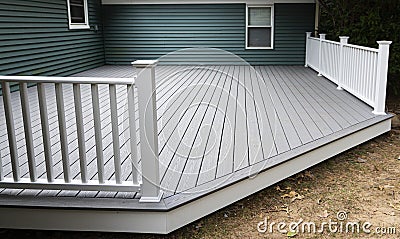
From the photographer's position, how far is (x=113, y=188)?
2.69 metres

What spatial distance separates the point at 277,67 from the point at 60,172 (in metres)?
8.66

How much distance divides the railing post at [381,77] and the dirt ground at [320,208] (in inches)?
30.0

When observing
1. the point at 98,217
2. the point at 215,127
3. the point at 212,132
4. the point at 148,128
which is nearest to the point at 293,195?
the point at 212,132

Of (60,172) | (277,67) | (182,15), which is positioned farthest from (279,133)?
(182,15)

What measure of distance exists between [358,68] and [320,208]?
9.81ft

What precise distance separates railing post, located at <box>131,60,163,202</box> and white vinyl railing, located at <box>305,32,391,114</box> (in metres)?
3.40

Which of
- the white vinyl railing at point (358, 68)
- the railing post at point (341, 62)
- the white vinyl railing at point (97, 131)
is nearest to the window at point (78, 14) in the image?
the white vinyl railing at point (358, 68)

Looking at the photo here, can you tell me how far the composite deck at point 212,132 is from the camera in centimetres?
284

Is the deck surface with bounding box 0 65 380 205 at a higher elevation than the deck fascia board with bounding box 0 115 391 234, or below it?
higher

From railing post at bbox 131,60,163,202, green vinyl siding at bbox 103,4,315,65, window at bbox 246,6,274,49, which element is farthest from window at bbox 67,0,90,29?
railing post at bbox 131,60,163,202

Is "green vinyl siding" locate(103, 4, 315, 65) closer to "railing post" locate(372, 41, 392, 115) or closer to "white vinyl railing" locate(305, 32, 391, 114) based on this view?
"white vinyl railing" locate(305, 32, 391, 114)

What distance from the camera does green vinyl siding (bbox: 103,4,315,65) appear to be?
444 inches

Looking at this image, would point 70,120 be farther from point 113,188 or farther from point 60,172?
point 113,188

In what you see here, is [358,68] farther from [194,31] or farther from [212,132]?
[194,31]
